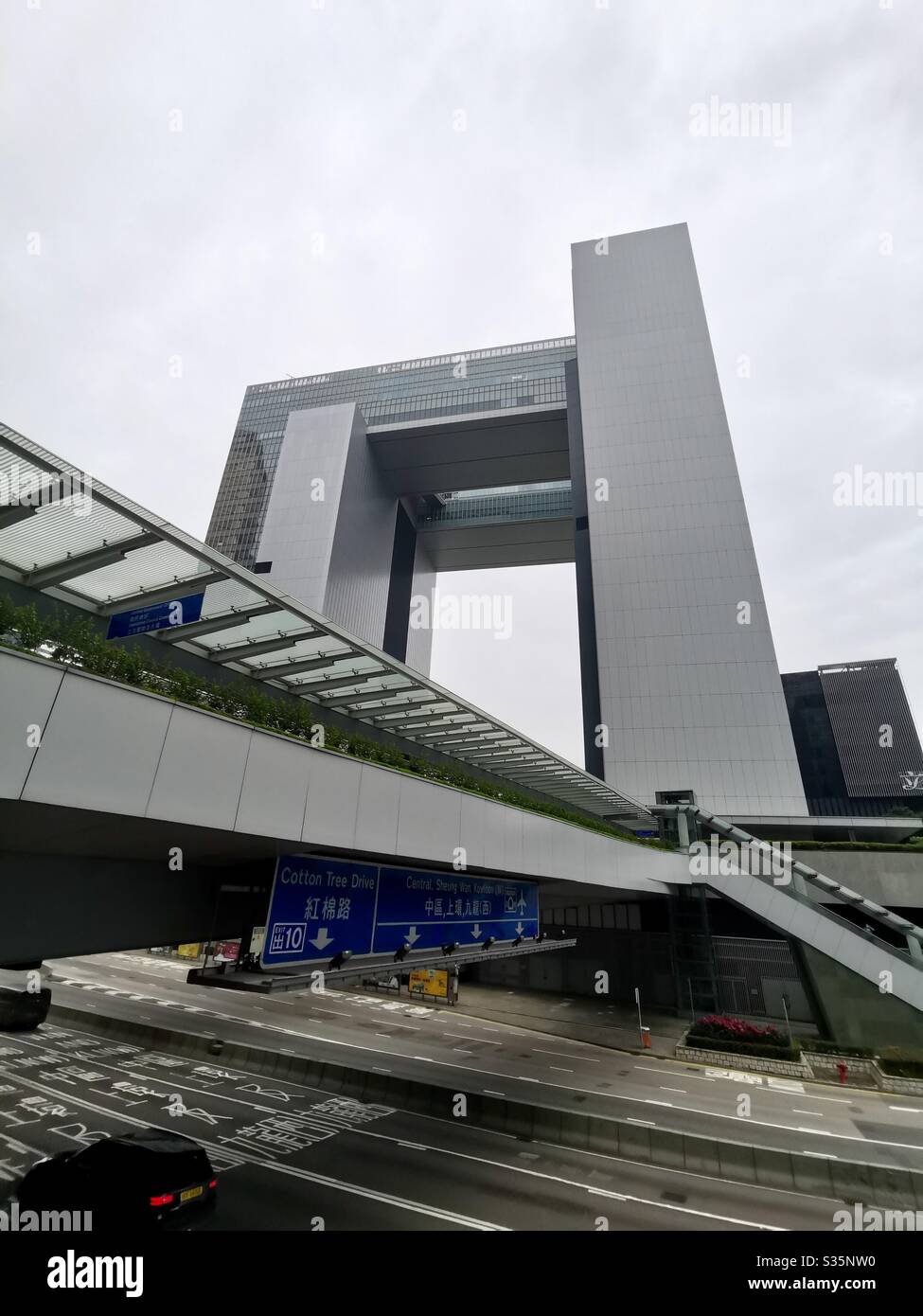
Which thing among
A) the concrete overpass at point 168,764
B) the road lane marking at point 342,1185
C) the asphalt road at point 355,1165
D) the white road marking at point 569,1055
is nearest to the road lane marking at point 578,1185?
the asphalt road at point 355,1165

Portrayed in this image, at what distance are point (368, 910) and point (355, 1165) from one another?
6.64 metres

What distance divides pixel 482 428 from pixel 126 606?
162ft

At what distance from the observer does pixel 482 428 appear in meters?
52.0

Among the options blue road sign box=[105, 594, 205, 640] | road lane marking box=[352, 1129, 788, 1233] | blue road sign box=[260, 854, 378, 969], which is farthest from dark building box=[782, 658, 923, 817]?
blue road sign box=[105, 594, 205, 640]

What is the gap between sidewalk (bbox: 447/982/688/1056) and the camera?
77.1ft

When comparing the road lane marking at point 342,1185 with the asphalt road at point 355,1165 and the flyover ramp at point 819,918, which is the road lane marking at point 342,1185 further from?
the flyover ramp at point 819,918

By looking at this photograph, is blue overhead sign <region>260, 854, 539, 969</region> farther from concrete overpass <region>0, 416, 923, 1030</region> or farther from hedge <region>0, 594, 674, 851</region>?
hedge <region>0, 594, 674, 851</region>

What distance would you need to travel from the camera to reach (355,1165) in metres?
11.2

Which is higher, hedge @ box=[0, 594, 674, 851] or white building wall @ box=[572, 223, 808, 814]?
white building wall @ box=[572, 223, 808, 814]

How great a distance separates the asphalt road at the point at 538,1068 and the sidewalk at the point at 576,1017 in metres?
1.07

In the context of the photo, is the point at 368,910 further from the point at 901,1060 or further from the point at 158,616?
the point at 901,1060

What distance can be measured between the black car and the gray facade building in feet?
103

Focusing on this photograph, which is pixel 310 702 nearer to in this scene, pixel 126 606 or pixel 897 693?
pixel 126 606
